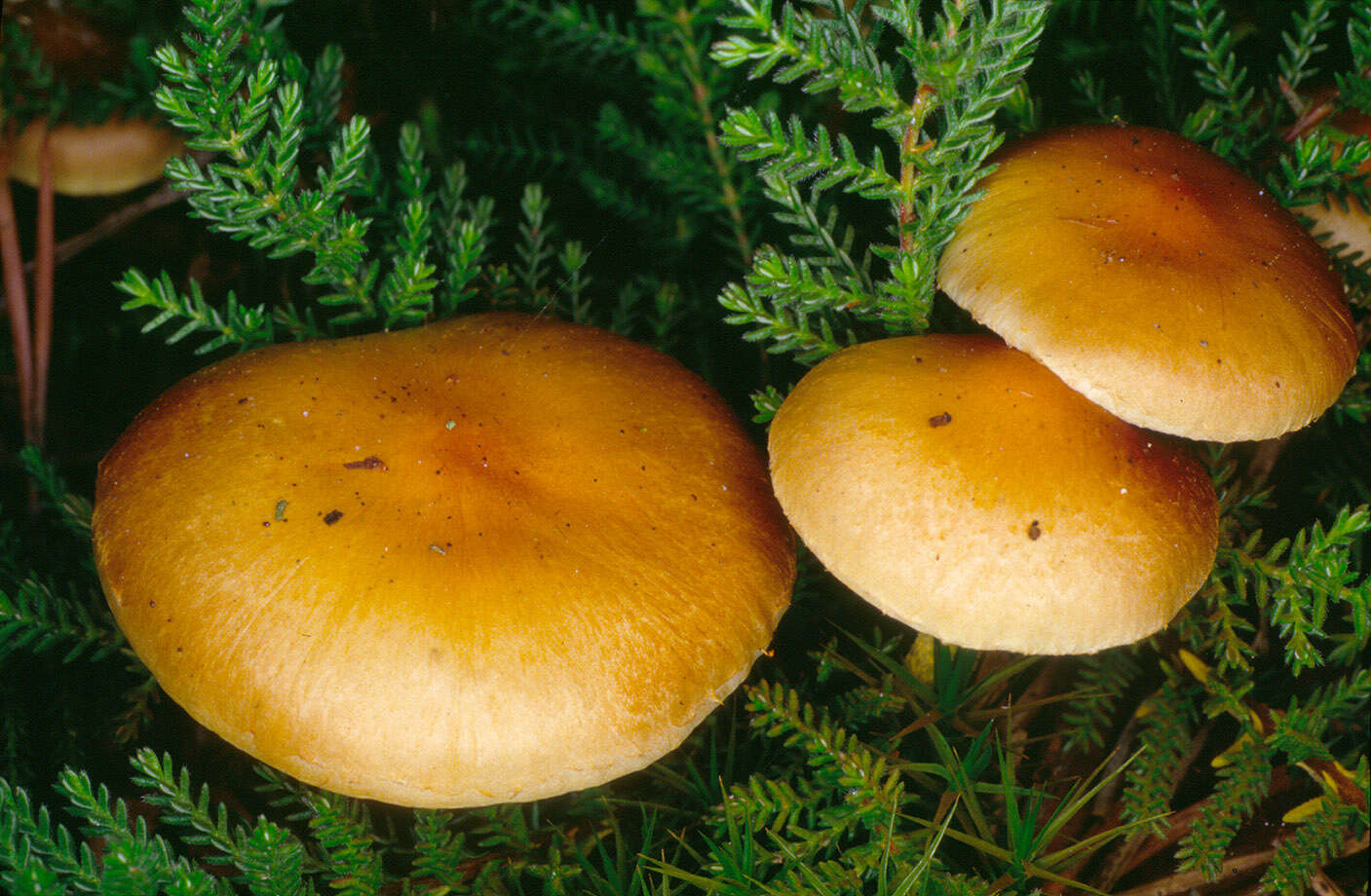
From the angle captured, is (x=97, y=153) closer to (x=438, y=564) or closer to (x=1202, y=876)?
(x=438, y=564)

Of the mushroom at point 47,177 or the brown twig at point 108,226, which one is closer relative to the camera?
the mushroom at point 47,177

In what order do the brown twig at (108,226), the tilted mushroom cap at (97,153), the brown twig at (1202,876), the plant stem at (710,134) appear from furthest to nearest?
the tilted mushroom cap at (97,153), the brown twig at (108,226), the plant stem at (710,134), the brown twig at (1202,876)

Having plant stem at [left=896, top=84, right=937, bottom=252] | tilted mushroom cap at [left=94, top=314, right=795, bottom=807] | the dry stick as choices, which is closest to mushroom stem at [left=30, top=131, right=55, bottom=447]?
the dry stick

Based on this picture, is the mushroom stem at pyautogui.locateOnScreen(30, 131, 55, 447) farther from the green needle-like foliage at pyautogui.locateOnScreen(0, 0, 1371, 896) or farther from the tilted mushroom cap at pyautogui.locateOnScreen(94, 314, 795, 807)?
the tilted mushroom cap at pyautogui.locateOnScreen(94, 314, 795, 807)

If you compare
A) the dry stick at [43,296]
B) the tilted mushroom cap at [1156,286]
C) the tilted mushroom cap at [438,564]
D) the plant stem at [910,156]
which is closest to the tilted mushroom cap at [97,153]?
the dry stick at [43,296]

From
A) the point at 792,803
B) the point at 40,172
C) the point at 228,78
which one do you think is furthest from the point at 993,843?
the point at 40,172

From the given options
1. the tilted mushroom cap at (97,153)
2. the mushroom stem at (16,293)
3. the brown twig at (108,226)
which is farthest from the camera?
the tilted mushroom cap at (97,153)

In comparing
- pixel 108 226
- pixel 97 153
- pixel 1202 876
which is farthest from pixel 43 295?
pixel 1202 876

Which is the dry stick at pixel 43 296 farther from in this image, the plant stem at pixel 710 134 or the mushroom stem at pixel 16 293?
the plant stem at pixel 710 134
